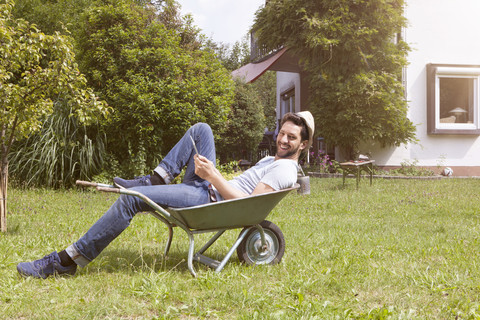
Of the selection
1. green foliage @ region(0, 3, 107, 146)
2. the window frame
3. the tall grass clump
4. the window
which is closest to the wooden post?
green foliage @ region(0, 3, 107, 146)

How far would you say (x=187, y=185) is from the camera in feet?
10.7

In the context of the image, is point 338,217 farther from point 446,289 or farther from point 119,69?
point 119,69

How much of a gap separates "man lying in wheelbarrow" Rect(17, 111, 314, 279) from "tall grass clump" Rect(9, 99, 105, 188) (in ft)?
17.0

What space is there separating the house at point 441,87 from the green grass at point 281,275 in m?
6.57

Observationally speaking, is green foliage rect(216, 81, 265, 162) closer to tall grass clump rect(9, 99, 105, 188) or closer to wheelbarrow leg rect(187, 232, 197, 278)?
tall grass clump rect(9, 99, 105, 188)

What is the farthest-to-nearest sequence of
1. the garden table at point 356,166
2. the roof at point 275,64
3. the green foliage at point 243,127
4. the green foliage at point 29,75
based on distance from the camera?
the green foliage at point 243,127
the roof at point 275,64
the garden table at point 356,166
the green foliage at point 29,75

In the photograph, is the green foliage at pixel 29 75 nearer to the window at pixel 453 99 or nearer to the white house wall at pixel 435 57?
the white house wall at pixel 435 57

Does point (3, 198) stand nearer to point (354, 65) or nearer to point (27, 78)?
point (27, 78)

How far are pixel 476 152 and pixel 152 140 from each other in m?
8.87

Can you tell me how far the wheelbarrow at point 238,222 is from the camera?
2.89 m

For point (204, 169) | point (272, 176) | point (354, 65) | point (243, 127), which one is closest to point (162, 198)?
point (204, 169)

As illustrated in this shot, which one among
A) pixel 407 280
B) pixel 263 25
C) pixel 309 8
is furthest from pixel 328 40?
pixel 407 280

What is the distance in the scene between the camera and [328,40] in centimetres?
1109

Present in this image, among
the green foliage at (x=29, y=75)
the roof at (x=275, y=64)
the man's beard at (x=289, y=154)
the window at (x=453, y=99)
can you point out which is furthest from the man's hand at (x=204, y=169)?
the window at (x=453, y=99)
